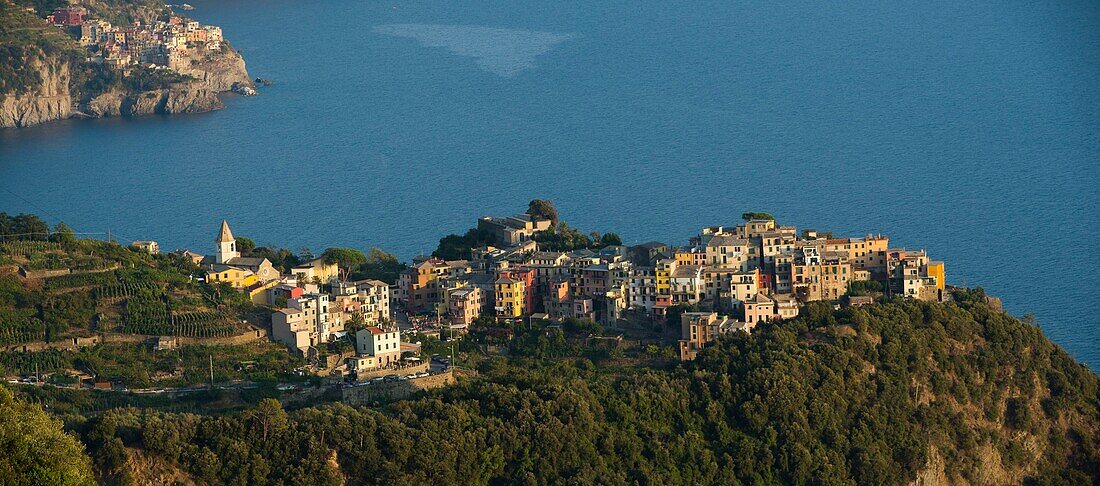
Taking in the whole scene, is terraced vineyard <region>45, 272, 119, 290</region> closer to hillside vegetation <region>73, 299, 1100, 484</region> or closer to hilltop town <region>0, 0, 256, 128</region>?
hillside vegetation <region>73, 299, 1100, 484</region>

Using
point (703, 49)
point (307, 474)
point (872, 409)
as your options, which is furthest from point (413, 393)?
point (703, 49)

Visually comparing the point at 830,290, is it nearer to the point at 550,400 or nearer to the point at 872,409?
the point at 872,409

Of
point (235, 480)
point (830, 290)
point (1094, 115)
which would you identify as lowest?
point (235, 480)

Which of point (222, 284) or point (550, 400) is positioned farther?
point (222, 284)

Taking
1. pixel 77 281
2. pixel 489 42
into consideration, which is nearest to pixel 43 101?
pixel 489 42

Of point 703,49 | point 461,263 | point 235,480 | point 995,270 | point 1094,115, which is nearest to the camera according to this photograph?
point 235,480

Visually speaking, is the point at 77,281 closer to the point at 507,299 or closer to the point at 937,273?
the point at 507,299
